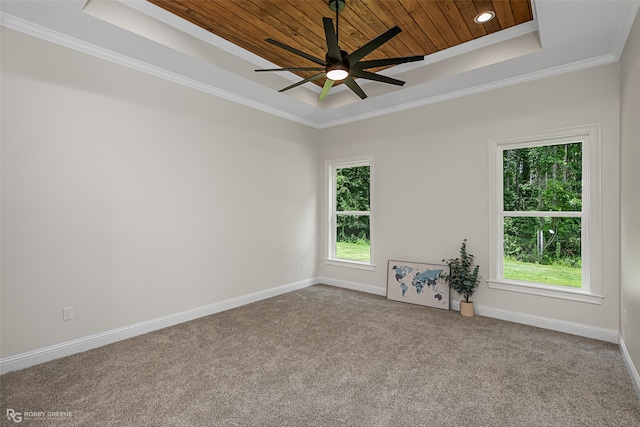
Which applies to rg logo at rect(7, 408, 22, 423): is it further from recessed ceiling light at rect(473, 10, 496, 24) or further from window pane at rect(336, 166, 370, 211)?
recessed ceiling light at rect(473, 10, 496, 24)

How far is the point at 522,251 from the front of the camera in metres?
3.53

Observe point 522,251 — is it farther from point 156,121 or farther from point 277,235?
point 156,121

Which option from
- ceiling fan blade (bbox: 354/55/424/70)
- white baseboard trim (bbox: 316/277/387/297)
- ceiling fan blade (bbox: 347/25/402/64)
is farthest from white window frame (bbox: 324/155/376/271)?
ceiling fan blade (bbox: 347/25/402/64)

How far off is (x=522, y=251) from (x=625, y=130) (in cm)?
149

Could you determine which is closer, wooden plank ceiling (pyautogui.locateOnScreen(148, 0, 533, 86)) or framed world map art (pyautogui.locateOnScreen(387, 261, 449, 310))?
wooden plank ceiling (pyautogui.locateOnScreen(148, 0, 533, 86))

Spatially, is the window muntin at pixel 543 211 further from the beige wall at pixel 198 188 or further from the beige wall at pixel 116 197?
the beige wall at pixel 116 197

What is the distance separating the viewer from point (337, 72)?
2477 millimetres

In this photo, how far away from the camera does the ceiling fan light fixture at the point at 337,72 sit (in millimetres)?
2396

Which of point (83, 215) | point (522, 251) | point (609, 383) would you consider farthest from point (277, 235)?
point (609, 383)

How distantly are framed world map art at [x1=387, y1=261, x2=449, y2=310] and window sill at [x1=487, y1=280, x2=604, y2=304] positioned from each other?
0.57m

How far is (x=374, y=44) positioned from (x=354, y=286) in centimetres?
357

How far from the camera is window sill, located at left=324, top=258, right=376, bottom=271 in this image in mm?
4713

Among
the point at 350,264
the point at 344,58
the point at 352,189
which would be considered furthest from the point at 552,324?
the point at 344,58

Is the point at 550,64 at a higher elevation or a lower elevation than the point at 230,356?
higher
